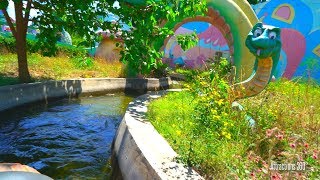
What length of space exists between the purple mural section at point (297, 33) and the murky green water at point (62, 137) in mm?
9041

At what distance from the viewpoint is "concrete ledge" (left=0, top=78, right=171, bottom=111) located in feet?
25.0

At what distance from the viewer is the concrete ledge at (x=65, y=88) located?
25.0 feet

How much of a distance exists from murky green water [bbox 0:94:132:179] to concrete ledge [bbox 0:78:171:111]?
28cm

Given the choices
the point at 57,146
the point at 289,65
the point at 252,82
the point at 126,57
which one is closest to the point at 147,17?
the point at 126,57

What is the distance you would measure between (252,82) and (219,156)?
8.94ft

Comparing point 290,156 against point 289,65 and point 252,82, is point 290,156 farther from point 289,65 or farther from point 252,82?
point 289,65

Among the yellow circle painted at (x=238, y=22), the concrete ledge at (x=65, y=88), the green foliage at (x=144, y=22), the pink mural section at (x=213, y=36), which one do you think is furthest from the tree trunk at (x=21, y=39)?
the pink mural section at (x=213, y=36)

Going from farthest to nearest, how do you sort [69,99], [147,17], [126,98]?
[126,98], [69,99], [147,17]

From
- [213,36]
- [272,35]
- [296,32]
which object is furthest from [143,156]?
[213,36]

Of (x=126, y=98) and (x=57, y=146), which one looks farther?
(x=126, y=98)

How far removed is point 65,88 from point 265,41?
6250 millimetres

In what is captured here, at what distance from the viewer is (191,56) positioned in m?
18.8

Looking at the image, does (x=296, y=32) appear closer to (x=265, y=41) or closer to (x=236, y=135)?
(x=265, y=41)

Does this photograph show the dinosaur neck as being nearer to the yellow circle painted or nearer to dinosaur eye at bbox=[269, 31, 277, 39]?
dinosaur eye at bbox=[269, 31, 277, 39]
